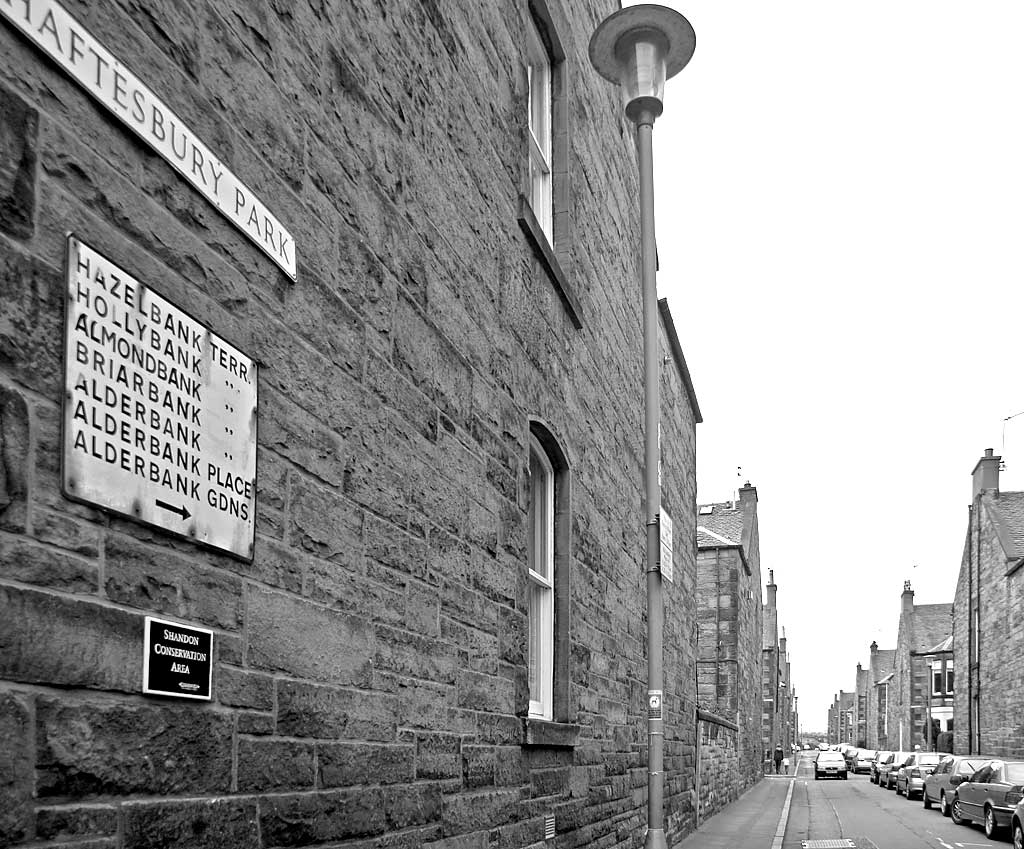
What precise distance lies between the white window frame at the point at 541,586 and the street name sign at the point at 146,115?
14.1ft

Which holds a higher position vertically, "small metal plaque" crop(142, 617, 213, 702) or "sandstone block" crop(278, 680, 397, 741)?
"small metal plaque" crop(142, 617, 213, 702)

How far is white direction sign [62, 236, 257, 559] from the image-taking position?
307 centimetres

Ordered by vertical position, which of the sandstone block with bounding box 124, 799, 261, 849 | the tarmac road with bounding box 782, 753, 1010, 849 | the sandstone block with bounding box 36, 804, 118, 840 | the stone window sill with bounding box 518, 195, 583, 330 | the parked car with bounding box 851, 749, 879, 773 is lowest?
the parked car with bounding box 851, 749, 879, 773

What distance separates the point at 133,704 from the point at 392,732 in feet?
6.84

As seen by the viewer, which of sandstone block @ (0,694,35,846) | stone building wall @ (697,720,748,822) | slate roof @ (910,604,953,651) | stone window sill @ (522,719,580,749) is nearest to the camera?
sandstone block @ (0,694,35,846)

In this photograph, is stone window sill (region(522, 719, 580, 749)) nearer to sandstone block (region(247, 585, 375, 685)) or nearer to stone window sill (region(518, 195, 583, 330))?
sandstone block (region(247, 585, 375, 685))

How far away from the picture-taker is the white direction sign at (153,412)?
121 inches

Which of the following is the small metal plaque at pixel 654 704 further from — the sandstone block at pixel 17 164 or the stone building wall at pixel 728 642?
the stone building wall at pixel 728 642

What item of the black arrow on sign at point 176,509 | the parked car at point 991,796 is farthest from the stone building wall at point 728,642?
the black arrow on sign at point 176,509

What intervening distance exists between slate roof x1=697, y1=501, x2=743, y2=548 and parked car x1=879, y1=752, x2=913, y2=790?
1026cm

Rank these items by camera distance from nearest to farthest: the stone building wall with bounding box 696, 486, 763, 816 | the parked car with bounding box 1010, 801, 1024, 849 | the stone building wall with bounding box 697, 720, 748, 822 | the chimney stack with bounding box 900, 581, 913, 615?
the parked car with bounding box 1010, 801, 1024, 849, the stone building wall with bounding box 697, 720, 748, 822, the stone building wall with bounding box 696, 486, 763, 816, the chimney stack with bounding box 900, 581, 913, 615

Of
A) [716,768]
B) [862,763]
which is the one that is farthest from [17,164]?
[862,763]

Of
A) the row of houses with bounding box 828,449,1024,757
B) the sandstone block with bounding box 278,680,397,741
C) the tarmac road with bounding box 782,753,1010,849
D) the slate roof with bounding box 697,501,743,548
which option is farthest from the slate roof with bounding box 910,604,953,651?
the sandstone block with bounding box 278,680,397,741

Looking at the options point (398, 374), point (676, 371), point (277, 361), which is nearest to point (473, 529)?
point (398, 374)
